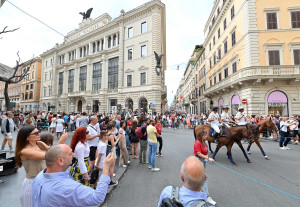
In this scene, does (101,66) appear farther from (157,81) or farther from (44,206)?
(44,206)

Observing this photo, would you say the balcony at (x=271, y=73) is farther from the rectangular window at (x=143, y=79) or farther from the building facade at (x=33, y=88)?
the building facade at (x=33, y=88)

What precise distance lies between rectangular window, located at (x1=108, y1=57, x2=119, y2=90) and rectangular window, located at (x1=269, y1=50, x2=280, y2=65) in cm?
2360

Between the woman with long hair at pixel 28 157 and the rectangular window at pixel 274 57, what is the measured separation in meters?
20.7

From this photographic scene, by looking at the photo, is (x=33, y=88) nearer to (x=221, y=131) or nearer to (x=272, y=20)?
(x=221, y=131)

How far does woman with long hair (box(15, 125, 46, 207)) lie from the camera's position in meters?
1.96

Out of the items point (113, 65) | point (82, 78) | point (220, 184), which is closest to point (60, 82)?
point (82, 78)

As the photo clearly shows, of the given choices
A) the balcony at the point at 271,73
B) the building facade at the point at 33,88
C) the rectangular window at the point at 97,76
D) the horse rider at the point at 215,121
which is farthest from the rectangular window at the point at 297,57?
the building facade at the point at 33,88

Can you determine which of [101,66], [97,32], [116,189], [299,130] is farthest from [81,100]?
[299,130]

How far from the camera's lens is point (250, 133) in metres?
6.38

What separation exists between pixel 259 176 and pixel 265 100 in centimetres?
1448

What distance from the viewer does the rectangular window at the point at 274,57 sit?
1570 cm

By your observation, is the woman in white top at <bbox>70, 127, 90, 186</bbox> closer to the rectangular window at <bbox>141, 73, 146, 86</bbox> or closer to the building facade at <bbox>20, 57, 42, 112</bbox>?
the rectangular window at <bbox>141, 73, 146, 86</bbox>

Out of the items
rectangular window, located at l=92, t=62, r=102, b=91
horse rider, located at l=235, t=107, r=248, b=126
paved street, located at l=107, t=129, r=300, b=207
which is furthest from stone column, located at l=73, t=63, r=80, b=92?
horse rider, located at l=235, t=107, r=248, b=126

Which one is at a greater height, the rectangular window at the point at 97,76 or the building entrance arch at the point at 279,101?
the rectangular window at the point at 97,76
